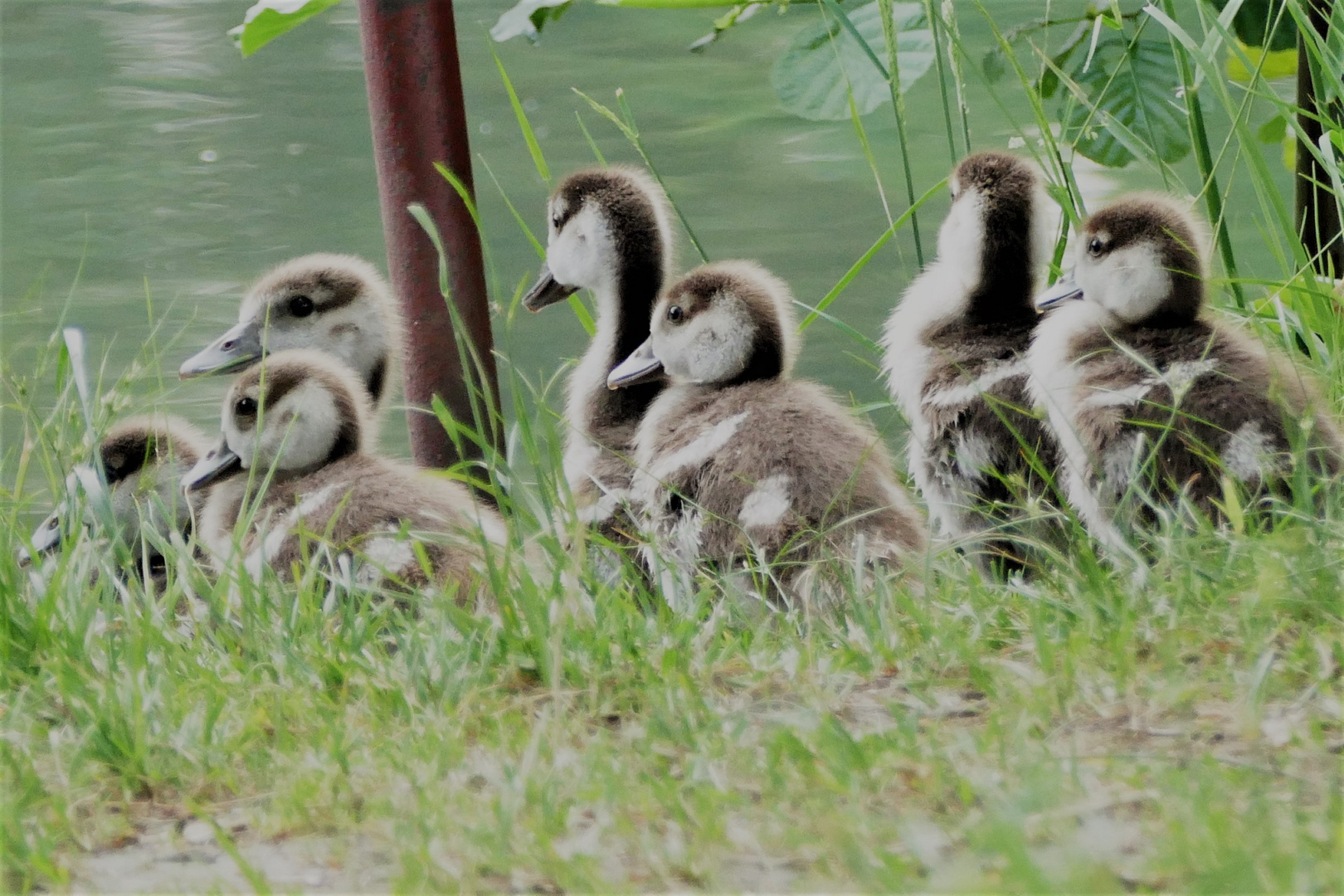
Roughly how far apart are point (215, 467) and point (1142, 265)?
2026 millimetres

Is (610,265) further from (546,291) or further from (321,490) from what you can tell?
(321,490)

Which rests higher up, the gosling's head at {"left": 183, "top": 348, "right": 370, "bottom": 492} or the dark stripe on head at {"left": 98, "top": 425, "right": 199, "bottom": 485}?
the gosling's head at {"left": 183, "top": 348, "right": 370, "bottom": 492}

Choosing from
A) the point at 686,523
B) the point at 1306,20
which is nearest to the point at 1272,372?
the point at 1306,20

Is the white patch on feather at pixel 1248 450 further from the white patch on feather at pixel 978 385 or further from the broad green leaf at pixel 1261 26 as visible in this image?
the broad green leaf at pixel 1261 26

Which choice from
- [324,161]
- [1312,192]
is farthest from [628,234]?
[324,161]

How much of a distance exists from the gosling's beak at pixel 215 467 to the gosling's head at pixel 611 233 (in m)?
0.99

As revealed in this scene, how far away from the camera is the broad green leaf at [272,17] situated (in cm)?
368

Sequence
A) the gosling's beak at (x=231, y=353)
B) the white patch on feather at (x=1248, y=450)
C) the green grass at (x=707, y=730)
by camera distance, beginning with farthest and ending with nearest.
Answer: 1. the gosling's beak at (x=231, y=353)
2. the white patch on feather at (x=1248, y=450)
3. the green grass at (x=707, y=730)

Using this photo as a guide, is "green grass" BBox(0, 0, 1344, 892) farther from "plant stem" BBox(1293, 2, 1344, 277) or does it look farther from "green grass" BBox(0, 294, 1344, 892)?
"plant stem" BBox(1293, 2, 1344, 277)

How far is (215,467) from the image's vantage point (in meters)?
3.69

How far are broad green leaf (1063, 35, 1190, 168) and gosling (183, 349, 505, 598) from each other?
1.78 meters

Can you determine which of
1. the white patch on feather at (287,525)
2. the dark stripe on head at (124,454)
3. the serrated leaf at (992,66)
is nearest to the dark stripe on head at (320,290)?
the dark stripe on head at (124,454)

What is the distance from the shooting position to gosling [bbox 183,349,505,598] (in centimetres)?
311

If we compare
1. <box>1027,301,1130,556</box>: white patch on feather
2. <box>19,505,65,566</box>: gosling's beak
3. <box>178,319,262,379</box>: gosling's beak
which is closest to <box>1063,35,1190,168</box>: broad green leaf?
<box>1027,301,1130,556</box>: white patch on feather
